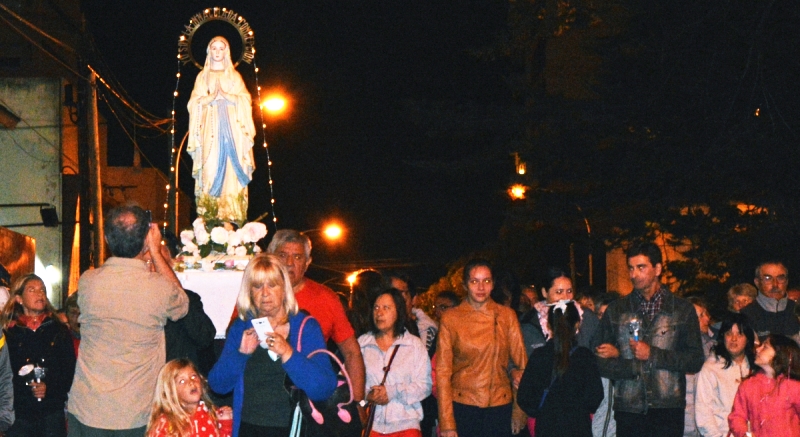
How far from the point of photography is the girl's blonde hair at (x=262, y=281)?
582 centimetres

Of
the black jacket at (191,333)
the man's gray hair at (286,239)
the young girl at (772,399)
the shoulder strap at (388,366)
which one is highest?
the man's gray hair at (286,239)

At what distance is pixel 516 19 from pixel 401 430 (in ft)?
38.8

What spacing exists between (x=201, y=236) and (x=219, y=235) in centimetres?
20

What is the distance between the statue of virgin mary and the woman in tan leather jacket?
400 centimetres

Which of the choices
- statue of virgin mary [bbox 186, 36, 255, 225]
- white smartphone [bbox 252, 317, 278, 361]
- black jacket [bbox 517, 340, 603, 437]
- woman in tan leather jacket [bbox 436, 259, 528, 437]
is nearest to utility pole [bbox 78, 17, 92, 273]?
statue of virgin mary [bbox 186, 36, 255, 225]

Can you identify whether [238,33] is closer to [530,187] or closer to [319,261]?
[530,187]

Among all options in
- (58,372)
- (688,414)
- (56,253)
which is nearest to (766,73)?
(688,414)

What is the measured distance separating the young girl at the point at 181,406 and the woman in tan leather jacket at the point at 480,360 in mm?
2215

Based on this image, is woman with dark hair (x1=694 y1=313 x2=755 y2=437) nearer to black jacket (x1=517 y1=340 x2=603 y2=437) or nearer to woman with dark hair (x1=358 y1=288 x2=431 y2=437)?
black jacket (x1=517 y1=340 x2=603 y2=437)

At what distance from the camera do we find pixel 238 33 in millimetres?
12273

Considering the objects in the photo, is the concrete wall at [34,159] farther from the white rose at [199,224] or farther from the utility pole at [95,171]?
the white rose at [199,224]

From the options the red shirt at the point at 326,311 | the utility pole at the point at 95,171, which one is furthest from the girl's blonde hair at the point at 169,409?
the utility pole at the point at 95,171

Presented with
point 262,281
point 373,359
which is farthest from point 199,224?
point 262,281

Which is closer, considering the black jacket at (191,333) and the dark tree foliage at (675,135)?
the black jacket at (191,333)
